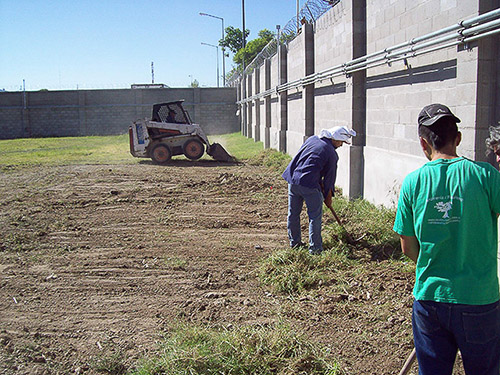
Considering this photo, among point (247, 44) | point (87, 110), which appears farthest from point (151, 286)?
point (247, 44)

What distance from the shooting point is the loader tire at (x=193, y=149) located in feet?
59.2

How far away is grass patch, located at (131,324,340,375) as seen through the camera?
358 centimetres

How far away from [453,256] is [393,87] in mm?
6439

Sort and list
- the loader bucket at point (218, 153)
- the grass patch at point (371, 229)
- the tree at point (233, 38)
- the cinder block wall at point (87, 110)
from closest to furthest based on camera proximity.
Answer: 1. the grass patch at point (371, 229)
2. the loader bucket at point (218, 153)
3. the cinder block wall at point (87, 110)
4. the tree at point (233, 38)

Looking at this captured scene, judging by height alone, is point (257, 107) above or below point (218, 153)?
above

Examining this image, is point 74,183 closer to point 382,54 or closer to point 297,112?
point 297,112

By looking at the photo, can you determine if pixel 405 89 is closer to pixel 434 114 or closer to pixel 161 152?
pixel 434 114

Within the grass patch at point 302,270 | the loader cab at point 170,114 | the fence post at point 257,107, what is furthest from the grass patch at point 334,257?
the fence post at point 257,107

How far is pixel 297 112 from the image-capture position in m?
15.9

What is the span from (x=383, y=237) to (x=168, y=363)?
162 inches

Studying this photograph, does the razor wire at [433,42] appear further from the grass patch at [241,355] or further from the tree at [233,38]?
the tree at [233,38]

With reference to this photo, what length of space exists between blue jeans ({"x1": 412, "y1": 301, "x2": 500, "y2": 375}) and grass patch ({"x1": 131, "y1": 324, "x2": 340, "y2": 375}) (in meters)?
1.22

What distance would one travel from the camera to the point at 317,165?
6238 millimetres

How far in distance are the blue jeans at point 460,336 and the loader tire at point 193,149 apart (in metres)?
15.9
